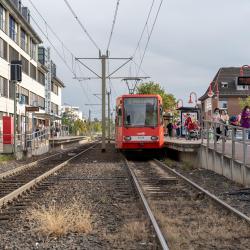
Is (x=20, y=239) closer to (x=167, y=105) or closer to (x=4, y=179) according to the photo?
(x=4, y=179)

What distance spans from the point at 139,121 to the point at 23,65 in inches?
1512

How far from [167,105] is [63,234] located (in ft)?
261

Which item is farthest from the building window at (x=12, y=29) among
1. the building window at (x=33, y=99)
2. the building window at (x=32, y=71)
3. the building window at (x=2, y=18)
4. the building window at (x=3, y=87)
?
the building window at (x=33, y=99)

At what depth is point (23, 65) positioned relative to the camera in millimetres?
61094

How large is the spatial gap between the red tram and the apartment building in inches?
686

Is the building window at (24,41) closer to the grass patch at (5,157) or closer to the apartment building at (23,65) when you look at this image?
the apartment building at (23,65)

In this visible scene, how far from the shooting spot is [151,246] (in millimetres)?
6621

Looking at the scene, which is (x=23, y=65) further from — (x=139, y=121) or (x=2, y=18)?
(x=139, y=121)

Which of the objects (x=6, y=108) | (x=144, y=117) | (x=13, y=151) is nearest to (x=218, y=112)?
(x=144, y=117)

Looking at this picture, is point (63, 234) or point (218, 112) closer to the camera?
point (63, 234)

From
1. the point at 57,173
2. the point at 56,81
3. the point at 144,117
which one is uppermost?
the point at 56,81

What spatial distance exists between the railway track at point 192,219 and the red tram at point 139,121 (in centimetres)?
1172

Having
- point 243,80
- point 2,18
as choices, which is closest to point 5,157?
point 243,80

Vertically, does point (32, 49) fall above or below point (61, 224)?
above
